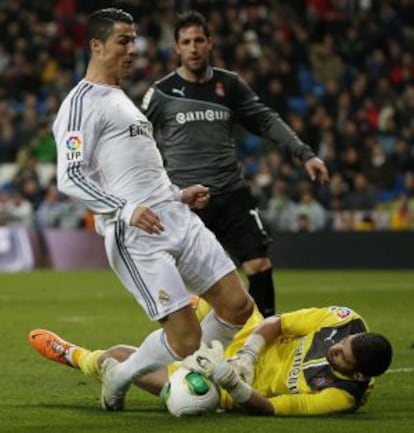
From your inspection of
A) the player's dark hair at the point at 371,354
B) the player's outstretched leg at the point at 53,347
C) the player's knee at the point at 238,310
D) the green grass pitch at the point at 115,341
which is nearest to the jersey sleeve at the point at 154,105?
the green grass pitch at the point at 115,341

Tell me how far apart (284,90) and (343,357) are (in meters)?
17.5

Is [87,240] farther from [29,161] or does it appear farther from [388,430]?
[388,430]

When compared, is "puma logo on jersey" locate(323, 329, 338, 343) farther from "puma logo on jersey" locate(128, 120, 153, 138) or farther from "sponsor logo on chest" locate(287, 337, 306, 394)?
"puma logo on jersey" locate(128, 120, 153, 138)

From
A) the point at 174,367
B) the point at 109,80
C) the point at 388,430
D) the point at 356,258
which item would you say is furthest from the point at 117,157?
the point at 356,258

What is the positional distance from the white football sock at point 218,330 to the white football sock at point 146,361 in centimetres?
44

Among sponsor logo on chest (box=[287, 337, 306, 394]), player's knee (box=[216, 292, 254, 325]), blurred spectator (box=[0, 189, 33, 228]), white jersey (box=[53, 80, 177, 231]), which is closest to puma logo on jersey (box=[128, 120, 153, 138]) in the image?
white jersey (box=[53, 80, 177, 231])

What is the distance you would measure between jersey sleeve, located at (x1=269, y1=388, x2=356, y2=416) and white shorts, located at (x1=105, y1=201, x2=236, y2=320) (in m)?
0.73

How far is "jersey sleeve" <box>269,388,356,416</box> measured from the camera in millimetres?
7422

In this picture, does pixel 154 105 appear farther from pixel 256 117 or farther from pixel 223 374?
pixel 223 374

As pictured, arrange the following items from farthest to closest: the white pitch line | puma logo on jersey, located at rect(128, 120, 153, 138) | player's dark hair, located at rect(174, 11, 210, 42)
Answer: player's dark hair, located at rect(174, 11, 210, 42)
the white pitch line
puma logo on jersey, located at rect(128, 120, 153, 138)

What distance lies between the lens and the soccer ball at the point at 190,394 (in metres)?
7.39

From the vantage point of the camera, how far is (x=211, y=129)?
10.2 meters

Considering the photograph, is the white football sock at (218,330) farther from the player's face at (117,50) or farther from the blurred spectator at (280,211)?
the blurred spectator at (280,211)

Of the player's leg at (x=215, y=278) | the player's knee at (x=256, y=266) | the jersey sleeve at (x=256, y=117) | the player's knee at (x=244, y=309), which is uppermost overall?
the jersey sleeve at (x=256, y=117)
